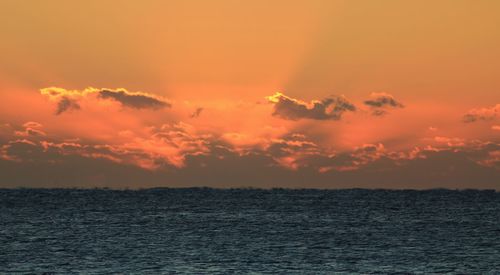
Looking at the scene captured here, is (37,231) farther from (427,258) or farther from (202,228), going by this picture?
(427,258)

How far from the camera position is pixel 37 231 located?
104750 mm

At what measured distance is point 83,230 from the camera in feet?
347

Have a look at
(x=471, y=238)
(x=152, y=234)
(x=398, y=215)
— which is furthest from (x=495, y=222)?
(x=152, y=234)

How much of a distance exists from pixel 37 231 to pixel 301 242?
34967mm

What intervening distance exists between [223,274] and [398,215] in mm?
88986

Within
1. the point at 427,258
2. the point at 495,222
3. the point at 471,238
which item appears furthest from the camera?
the point at 495,222

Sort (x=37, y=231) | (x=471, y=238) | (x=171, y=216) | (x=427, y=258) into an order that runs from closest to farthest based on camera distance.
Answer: (x=427, y=258) < (x=471, y=238) < (x=37, y=231) < (x=171, y=216)

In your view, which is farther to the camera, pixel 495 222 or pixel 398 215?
pixel 398 215

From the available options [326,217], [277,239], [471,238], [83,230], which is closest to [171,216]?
[326,217]

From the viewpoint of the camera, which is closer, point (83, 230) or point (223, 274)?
point (223, 274)

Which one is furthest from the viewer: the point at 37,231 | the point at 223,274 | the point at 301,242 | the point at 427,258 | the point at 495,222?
the point at 495,222

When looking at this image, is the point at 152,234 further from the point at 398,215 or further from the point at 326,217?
the point at 398,215

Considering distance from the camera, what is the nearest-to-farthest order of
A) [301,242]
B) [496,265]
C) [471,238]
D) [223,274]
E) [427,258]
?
[223,274], [496,265], [427,258], [301,242], [471,238]

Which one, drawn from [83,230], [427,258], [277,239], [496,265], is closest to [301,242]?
[277,239]
